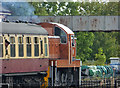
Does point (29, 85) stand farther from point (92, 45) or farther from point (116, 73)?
point (92, 45)

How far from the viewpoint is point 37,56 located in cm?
2755

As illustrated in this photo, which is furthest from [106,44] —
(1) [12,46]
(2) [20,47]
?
(1) [12,46]

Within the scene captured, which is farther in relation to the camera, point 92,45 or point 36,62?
point 92,45

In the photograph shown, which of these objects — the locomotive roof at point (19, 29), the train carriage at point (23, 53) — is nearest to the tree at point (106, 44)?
the train carriage at point (23, 53)

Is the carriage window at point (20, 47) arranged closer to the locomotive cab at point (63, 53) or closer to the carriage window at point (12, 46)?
the carriage window at point (12, 46)

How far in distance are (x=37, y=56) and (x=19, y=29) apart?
2095 millimetres

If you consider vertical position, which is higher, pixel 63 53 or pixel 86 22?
pixel 86 22

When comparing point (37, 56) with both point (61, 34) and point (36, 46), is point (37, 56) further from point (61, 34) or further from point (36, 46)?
point (61, 34)

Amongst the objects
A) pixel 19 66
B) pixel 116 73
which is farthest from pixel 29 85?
pixel 116 73

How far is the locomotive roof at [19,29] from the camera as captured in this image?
2595cm

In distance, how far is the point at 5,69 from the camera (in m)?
25.7

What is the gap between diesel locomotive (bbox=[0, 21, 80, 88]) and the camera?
25.9 metres

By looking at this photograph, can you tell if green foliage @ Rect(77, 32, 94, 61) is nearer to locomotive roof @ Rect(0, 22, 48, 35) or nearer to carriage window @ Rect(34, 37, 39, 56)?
locomotive roof @ Rect(0, 22, 48, 35)

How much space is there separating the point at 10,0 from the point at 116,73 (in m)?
12.4
